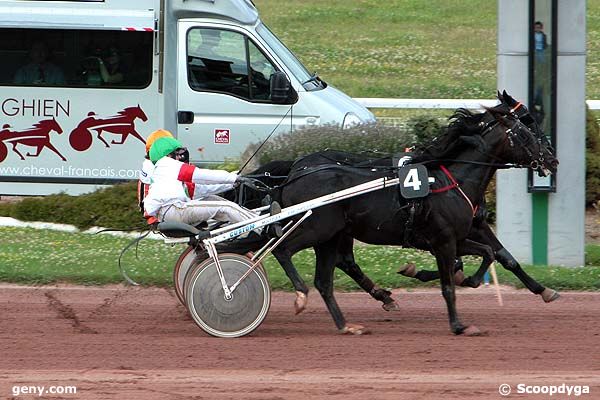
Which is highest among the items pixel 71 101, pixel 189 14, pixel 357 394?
pixel 189 14

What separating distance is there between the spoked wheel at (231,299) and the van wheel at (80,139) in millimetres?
6836

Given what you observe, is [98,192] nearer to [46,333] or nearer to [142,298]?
[142,298]

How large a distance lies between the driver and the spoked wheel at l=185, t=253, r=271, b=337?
0.37 m

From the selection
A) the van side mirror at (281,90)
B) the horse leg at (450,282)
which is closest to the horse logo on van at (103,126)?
the van side mirror at (281,90)

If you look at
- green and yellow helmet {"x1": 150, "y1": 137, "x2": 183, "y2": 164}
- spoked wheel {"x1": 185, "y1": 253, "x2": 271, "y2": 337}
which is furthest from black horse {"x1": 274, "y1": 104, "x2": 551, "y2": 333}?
green and yellow helmet {"x1": 150, "y1": 137, "x2": 183, "y2": 164}

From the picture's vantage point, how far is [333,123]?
48.6ft

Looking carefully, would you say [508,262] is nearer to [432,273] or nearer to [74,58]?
[432,273]

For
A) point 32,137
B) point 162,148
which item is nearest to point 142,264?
point 162,148

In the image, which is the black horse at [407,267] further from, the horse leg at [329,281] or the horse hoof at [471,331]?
the horse hoof at [471,331]

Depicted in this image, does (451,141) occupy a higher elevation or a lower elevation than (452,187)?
higher

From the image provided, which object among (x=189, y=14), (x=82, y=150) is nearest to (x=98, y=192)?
(x=82, y=150)

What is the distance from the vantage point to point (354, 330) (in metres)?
9.06

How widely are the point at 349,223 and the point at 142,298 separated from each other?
98.5 inches

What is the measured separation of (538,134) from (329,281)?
2.02 m
